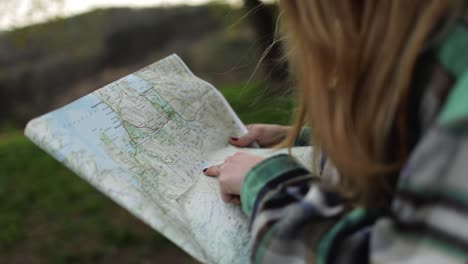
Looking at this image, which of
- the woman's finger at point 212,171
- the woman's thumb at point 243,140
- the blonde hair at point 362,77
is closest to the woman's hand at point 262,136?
the woman's thumb at point 243,140

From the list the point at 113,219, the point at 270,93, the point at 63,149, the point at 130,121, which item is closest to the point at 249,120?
the point at 270,93

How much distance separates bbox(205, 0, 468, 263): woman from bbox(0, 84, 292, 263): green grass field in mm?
1540

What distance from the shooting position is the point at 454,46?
35.0 inches

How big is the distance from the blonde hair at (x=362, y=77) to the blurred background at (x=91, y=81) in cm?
53

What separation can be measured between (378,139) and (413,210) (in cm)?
13

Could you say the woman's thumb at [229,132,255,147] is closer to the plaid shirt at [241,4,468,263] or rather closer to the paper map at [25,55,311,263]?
the paper map at [25,55,311,263]

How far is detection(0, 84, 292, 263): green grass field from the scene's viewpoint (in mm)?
3148

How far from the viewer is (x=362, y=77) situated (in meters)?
0.98

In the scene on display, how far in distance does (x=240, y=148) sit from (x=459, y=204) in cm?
80

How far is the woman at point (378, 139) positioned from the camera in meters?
0.84

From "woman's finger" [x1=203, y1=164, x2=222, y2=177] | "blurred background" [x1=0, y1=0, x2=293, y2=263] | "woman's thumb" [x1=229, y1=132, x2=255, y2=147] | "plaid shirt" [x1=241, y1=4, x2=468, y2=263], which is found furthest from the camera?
"blurred background" [x1=0, y1=0, x2=293, y2=263]

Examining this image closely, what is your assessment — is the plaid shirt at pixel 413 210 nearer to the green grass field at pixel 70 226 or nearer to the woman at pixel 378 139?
the woman at pixel 378 139

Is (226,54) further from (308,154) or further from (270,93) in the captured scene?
(308,154)

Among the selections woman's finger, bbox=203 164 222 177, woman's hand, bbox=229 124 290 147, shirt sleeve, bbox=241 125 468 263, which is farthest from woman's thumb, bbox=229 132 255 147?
shirt sleeve, bbox=241 125 468 263
